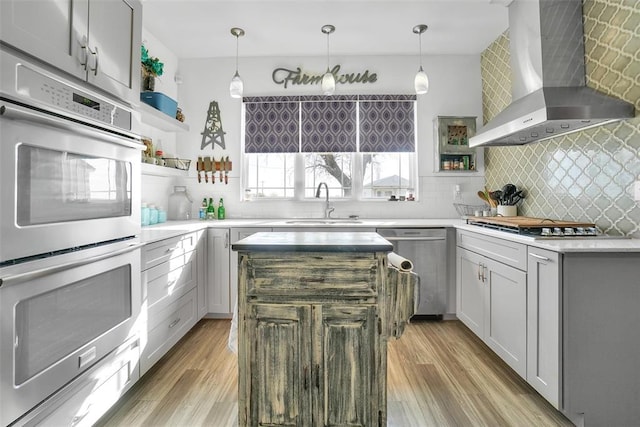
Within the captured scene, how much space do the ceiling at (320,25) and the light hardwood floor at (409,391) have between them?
288 cm

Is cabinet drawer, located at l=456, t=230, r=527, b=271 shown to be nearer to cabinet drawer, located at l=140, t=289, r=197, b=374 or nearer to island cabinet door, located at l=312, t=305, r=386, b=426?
island cabinet door, located at l=312, t=305, r=386, b=426

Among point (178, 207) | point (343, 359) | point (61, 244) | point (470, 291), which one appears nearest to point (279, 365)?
point (343, 359)

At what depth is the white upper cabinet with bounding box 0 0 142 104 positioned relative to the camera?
1.21 meters

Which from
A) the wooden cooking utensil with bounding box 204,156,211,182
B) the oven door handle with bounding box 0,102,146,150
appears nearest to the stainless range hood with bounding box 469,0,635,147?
the oven door handle with bounding box 0,102,146,150

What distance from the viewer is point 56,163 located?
1.37m

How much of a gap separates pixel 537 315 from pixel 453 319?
149 cm

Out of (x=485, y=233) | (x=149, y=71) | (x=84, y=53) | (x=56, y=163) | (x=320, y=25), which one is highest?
(x=320, y=25)

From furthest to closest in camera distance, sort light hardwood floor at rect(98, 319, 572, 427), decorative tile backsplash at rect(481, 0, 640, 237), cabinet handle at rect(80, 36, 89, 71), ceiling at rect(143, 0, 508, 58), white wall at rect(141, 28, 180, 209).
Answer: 1. white wall at rect(141, 28, 180, 209)
2. ceiling at rect(143, 0, 508, 58)
3. decorative tile backsplash at rect(481, 0, 640, 237)
4. light hardwood floor at rect(98, 319, 572, 427)
5. cabinet handle at rect(80, 36, 89, 71)

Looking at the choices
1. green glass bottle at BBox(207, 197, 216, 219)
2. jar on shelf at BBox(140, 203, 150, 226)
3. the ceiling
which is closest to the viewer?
the ceiling

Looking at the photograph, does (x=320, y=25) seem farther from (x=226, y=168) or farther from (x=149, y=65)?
(x=226, y=168)

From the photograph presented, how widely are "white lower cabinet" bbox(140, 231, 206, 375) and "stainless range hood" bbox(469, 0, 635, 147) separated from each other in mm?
2627

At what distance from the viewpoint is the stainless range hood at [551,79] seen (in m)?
2.06

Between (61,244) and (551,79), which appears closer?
(61,244)

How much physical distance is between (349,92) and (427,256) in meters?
2.05
